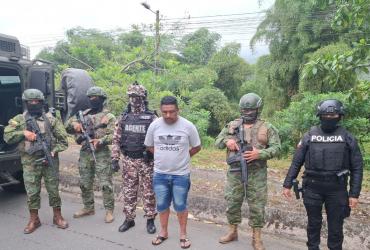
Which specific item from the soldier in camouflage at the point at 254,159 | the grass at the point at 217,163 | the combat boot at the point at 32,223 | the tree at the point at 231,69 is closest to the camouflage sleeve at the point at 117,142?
the combat boot at the point at 32,223

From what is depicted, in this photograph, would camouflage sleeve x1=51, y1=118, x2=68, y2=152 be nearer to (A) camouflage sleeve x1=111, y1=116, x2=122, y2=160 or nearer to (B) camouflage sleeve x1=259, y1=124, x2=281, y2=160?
(A) camouflage sleeve x1=111, y1=116, x2=122, y2=160

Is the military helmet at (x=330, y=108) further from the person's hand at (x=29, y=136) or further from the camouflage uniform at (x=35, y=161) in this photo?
the person's hand at (x=29, y=136)

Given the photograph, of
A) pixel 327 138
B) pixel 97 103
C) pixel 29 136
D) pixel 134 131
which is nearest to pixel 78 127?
pixel 97 103

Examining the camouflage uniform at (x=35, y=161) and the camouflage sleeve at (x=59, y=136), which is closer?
the camouflage uniform at (x=35, y=161)

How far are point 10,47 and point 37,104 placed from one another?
189 centimetres

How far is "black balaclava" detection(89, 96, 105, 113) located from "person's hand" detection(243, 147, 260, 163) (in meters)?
2.12

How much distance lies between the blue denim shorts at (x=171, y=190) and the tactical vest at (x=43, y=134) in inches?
58.7

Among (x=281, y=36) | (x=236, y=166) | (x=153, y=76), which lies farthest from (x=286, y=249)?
(x=281, y=36)

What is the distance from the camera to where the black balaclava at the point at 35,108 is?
5.02 m

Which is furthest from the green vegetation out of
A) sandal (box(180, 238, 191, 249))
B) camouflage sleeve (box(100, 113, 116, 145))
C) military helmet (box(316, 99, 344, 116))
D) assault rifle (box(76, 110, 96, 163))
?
assault rifle (box(76, 110, 96, 163))

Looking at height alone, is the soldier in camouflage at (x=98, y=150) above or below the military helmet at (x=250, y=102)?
below

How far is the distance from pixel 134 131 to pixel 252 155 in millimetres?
1435

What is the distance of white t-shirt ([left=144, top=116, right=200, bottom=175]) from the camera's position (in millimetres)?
4375

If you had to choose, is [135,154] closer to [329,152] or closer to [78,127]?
[78,127]
